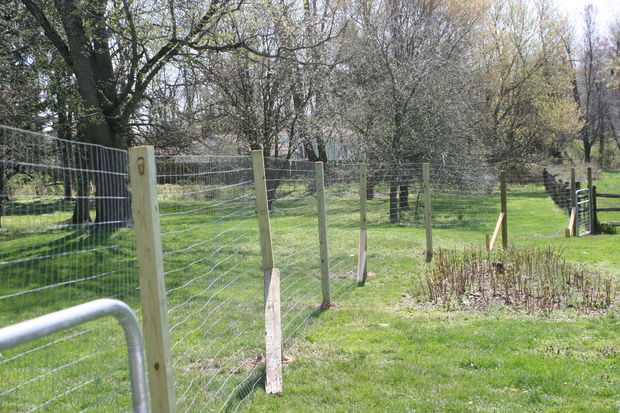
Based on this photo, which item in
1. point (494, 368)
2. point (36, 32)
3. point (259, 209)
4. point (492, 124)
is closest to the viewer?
point (494, 368)

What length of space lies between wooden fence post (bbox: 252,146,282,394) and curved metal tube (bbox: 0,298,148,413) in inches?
111

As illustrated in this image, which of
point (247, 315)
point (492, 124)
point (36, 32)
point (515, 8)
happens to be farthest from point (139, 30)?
point (515, 8)

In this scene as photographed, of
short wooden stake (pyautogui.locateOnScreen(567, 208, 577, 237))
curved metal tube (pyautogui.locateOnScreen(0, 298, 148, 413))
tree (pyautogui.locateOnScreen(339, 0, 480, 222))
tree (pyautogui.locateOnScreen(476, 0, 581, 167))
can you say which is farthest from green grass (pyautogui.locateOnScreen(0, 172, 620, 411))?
tree (pyautogui.locateOnScreen(476, 0, 581, 167))

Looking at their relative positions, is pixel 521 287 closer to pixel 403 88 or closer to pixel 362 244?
pixel 362 244

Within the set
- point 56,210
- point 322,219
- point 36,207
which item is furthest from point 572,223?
point 36,207

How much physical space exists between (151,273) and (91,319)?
109 cm

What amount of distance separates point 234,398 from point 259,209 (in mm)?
1721

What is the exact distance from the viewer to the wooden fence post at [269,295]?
4.75m

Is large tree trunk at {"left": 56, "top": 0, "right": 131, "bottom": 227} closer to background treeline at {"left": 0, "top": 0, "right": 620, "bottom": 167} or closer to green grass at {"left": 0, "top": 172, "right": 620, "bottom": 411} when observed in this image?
background treeline at {"left": 0, "top": 0, "right": 620, "bottom": 167}

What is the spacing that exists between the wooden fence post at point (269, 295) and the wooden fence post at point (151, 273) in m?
1.92

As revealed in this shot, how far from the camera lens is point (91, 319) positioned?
1.65 meters

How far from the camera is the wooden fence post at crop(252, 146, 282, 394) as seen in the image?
4746mm

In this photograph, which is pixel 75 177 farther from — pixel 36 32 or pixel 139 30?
pixel 36 32

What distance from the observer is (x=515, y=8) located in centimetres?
3712
